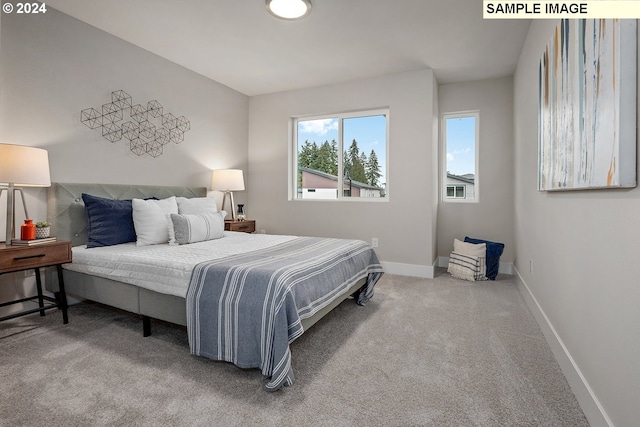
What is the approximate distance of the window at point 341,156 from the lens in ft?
15.0

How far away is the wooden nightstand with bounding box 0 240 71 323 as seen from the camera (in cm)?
225

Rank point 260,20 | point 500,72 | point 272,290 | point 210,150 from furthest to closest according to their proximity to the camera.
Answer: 1. point 210,150
2. point 500,72
3. point 260,20
4. point 272,290

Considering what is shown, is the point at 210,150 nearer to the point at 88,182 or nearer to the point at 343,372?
the point at 88,182

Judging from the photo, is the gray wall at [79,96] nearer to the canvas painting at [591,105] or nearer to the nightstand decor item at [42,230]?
the nightstand decor item at [42,230]

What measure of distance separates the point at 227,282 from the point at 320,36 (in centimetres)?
261

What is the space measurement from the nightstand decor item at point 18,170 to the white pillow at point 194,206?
1.12 m

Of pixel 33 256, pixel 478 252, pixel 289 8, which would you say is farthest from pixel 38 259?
pixel 478 252

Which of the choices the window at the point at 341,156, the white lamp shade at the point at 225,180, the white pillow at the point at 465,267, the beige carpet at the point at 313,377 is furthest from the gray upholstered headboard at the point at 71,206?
the white pillow at the point at 465,267

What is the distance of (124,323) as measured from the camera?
2648 millimetres

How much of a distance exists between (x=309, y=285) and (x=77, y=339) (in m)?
1.75

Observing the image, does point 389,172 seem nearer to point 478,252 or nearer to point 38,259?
point 478,252

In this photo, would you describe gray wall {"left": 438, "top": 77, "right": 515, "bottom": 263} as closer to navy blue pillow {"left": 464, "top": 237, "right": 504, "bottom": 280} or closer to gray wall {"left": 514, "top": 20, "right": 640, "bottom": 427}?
navy blue pillow {"left": 464, "top": 237, "right": 504, "bottom": 280}

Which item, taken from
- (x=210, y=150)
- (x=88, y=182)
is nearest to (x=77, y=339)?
(x=88, y=182)

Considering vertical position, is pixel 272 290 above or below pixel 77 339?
above
